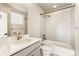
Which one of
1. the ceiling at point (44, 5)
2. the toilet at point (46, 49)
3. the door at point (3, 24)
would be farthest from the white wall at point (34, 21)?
the door at point (3, 24)

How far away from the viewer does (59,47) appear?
1.65 m

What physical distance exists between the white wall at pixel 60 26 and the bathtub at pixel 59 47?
81mm

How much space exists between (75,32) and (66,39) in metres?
0.23

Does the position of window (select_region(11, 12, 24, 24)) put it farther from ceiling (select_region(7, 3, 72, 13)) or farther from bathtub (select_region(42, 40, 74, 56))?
bathtub (select_region(42, 40, 74, 56))

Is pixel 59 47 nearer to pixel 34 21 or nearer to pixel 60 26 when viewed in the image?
pixel 60 26

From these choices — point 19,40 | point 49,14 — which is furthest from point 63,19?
point 19,40

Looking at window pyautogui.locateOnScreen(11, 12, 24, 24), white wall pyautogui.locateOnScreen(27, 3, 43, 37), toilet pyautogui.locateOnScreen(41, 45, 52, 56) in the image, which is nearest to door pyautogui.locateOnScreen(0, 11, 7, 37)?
window pyautogui.locateOnScreen(11, 12, 24, 24)

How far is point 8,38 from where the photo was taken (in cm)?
153

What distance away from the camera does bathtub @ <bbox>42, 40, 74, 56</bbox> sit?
1554 millimetres

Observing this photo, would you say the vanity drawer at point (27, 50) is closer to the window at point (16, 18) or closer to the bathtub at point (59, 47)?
the bathtub at point (59, 47)

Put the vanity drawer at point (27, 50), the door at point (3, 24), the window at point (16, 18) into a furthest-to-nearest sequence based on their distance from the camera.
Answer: the window at point (16, 18), the door at point (3, 24), the vanity drawer at point (27, 50)

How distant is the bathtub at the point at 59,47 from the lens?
1554mm

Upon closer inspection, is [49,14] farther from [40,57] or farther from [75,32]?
[40,57]

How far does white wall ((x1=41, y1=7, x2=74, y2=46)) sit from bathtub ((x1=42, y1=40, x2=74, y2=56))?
8 centimetres
